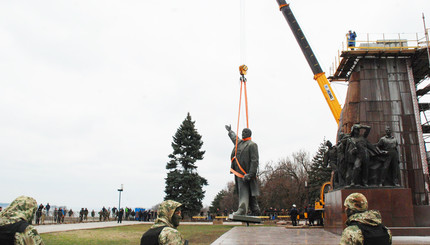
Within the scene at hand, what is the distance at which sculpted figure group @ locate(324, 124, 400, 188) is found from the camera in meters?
11.4

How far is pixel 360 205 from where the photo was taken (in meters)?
2.96

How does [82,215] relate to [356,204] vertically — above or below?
below

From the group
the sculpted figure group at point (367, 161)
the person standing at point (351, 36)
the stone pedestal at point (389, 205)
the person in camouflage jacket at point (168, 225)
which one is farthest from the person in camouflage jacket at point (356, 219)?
the person standing at point (351, 36)

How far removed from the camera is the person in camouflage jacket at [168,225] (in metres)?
2.72

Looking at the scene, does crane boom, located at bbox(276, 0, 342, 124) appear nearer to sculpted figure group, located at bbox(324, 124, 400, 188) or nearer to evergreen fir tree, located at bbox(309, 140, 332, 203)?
sculpted figure group, located at bbox(324, 124, 400, 188)

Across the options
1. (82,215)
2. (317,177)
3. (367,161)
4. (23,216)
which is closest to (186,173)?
(82,215)

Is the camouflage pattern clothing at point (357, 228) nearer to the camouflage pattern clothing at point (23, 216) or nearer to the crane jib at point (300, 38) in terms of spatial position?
the camouflage pattern clothing at point (23, 216)

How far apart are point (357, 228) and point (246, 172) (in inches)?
256

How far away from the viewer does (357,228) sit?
2.82m

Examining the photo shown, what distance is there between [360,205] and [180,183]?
31.7m

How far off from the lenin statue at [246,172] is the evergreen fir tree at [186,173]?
23721 millimetres

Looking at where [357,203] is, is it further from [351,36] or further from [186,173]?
[186,173]

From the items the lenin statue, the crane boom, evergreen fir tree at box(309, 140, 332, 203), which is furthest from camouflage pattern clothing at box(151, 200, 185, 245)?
evergreen fir tree at box(309, 140, 332, 203)

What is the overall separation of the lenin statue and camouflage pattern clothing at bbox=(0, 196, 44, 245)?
6.37 metres
